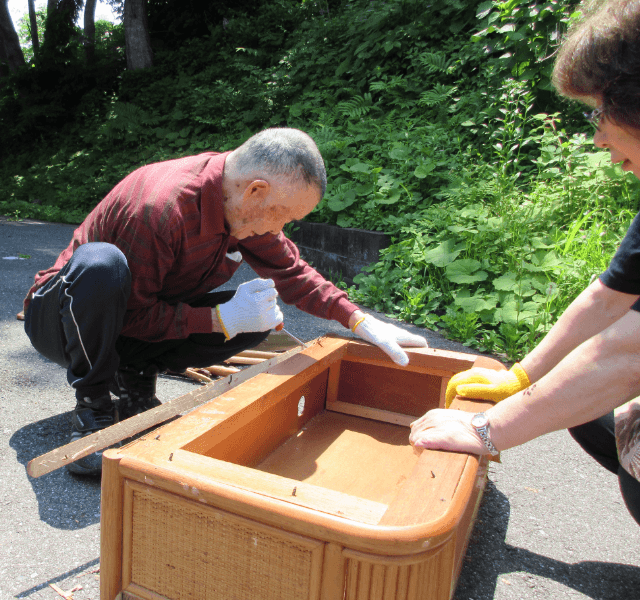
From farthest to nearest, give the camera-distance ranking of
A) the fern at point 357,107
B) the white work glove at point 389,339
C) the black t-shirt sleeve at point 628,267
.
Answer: the fern at point 357,107
the white work glove at point 389,339
the black t-shirt sleeve at point 628,267

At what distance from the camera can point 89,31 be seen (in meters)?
12.1

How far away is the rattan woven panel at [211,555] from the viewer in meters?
0.79

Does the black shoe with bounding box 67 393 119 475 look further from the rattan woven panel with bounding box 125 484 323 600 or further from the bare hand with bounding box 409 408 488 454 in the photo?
the bare hand with bounding box 409 408 488 454

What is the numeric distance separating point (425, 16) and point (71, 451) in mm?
6109

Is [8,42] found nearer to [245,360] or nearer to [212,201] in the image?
[245,360]

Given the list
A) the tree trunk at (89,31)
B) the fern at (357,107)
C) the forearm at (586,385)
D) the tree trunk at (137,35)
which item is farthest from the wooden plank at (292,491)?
the tree trunk at (89,31)

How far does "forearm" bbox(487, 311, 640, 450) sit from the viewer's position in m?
0.93

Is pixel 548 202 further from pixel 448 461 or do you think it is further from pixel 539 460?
pixel 448 461

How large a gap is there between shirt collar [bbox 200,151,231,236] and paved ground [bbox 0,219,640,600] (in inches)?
31.4

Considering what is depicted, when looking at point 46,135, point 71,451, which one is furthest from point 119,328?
point 46,135

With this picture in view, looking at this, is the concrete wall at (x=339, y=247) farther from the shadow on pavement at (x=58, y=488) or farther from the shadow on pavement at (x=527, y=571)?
the shadow on pavement at (x=527, y=571)

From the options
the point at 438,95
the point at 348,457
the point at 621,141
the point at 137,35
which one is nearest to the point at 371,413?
the point at 348,457

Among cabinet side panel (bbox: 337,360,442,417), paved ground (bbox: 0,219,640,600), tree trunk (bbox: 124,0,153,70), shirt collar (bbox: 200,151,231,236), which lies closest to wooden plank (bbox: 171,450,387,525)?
paved ground (bbox: 0,219,640,600)

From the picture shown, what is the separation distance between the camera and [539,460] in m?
1.84
